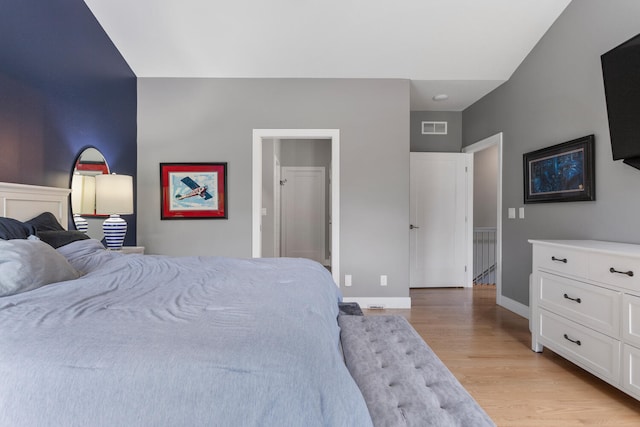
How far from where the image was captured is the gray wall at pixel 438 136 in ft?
15.2

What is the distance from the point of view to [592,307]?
6.60 ft

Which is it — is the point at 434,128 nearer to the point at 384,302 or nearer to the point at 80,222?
the point at 384,302

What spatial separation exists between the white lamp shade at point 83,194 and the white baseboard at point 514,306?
4418 millimetres

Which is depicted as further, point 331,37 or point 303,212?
point 303,212

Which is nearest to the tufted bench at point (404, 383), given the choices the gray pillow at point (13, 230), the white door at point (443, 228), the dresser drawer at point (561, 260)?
the dresser drawer at point (561, 260)

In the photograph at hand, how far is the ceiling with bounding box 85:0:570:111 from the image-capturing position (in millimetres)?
2877

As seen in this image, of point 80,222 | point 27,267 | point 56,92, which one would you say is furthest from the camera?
point 80,222

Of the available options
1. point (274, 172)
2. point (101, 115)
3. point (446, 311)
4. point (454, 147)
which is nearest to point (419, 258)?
point (446, 311)

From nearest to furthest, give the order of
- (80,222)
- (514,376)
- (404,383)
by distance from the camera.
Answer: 1. (404,383)
2. (514,376)
3. (80,222)

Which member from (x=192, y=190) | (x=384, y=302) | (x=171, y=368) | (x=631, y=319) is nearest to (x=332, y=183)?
(x=384, y=302)

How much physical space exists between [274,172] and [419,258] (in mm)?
2742

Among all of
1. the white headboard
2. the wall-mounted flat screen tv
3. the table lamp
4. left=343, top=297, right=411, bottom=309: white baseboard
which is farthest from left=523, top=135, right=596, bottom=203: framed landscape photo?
the white headboard

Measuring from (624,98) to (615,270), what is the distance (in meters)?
1.17

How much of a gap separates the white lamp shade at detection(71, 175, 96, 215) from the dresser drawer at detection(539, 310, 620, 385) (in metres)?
3.91
